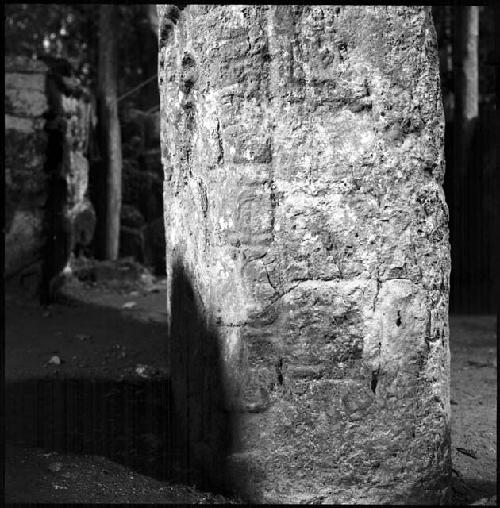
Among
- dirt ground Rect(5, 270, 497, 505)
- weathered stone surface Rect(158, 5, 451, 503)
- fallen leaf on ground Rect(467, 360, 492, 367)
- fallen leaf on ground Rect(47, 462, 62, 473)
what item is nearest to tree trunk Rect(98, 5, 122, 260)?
dirt ground Rect(5, 270, 497, 505)

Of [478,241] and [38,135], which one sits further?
[478,241]

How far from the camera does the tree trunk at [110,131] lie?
22.5 ft

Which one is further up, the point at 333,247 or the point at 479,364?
the point at 333,247

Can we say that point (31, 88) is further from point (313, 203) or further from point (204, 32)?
point (313, 203)

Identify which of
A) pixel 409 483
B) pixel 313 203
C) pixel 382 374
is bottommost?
pixel 409 483

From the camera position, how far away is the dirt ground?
2.28 metres

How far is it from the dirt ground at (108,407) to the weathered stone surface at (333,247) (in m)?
0.31

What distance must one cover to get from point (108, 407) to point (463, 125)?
4.93 m

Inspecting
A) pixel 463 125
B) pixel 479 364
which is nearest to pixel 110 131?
pixel 463 125

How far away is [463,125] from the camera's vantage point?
6980 mm

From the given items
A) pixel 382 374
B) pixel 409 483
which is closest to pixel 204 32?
pixel 382 374

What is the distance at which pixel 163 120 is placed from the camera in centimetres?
276

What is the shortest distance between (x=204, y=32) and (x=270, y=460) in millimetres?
1273

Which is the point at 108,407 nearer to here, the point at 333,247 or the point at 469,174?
the point at 333,247
